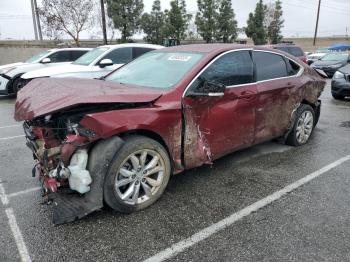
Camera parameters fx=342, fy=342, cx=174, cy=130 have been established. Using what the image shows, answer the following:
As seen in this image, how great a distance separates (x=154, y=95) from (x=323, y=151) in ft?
10.6

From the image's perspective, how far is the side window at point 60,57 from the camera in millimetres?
11861

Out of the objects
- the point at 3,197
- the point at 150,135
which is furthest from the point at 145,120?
the point at 3,197

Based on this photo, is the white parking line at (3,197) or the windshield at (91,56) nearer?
the white parking line at (3,197)

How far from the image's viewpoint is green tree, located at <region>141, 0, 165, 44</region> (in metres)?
27.1

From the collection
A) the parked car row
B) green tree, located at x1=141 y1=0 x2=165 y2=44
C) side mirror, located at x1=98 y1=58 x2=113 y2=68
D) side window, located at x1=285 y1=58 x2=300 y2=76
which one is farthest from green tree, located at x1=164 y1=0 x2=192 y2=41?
side window, located at x1=285 y1=58 x2=300 y2=76

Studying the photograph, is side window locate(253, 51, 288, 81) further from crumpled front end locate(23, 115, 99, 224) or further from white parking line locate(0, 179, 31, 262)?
white parking line locate(0, 179, 31, 262)

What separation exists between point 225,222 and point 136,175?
981mm

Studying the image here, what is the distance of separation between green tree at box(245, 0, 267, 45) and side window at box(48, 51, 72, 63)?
2666cm

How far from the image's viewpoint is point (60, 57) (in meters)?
12.0

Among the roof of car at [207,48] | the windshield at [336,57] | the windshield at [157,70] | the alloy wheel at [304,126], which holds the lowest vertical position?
the windshield at [336,57]

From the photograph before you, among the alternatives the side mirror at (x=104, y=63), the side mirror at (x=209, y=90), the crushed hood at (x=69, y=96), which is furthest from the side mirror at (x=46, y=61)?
the side mirror at (x=209, y=90)

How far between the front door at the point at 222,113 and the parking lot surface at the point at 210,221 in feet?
1.49

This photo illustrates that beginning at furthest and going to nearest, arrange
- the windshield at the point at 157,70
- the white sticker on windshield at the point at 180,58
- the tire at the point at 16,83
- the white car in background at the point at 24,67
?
the tire at the point at 16,83 → the white car in background at the point at 24,67 → the white sticker on windshield at the point at 180,58 → the windshield at the point at 157,70

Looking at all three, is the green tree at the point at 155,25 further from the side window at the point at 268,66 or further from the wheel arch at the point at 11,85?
the side window at the point at 268,66
